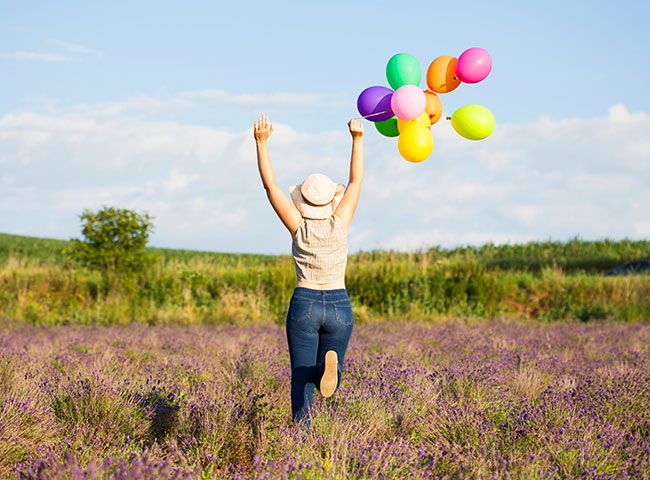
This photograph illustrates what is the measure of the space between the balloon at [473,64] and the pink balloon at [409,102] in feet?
3.46

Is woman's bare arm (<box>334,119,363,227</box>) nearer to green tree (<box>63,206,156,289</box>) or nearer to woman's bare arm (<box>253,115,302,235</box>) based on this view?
→ woman's bare arm (<box>253,115,302,235</box>)

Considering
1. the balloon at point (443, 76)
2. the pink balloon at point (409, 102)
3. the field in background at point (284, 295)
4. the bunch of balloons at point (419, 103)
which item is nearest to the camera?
the pink balloon at point (409, 102)

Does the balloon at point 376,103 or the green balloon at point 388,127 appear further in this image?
the green balloon at point 388,127

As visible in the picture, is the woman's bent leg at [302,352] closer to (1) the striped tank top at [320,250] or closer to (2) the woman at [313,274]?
(2) the woman at [313,274]

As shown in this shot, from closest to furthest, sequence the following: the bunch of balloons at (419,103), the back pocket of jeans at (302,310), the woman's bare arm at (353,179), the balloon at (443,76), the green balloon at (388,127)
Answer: the back pocket of jeans at (302,310)
the woman's bare arm at (353,179)
the bunch of balloons at (419,103)
the green balloon at (388,127)
the balloon at (443,76)

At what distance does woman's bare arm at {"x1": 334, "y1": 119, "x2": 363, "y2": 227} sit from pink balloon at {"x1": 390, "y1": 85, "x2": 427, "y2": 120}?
2.33 ft

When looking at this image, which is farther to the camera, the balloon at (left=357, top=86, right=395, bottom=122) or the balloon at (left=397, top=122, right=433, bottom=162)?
the balloon at (left=357, top=86, right=395, bottom=122)

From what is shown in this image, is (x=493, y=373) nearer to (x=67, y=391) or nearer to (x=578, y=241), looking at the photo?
(x=67, y=391)

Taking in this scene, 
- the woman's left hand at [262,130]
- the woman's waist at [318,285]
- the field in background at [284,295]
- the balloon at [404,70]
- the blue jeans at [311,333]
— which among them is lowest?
the field in background at [284,295]

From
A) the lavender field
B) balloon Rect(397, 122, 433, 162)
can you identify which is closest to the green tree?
the lavender field

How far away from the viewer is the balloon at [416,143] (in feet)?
20.1

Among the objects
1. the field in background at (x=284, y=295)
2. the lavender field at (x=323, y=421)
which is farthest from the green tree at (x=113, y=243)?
the lavender field at (x=323, y=421)

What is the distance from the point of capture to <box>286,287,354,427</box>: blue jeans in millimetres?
4914

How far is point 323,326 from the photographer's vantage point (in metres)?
4.97
